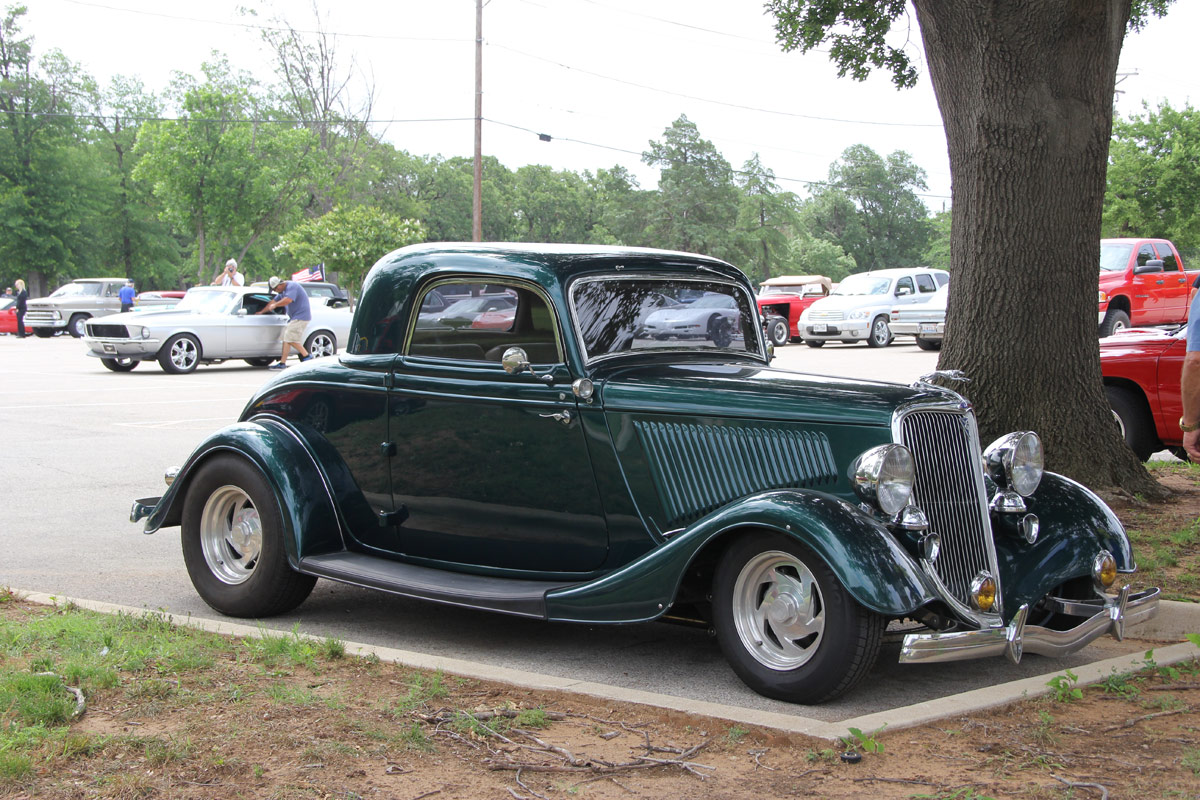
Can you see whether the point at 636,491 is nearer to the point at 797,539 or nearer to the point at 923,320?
the point at 797,539

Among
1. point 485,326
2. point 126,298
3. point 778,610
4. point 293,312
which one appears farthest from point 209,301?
point 778,610

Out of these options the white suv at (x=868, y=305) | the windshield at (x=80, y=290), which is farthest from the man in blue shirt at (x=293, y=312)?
the windshield at (x=80, y=290)

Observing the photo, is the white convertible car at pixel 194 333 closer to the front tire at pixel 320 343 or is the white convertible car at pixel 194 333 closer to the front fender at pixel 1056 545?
the front tire at pixel 320 343

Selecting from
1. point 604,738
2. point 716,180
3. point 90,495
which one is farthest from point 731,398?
point 716,180

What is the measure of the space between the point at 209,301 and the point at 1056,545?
18.0 meters

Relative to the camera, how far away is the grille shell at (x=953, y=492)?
4.30 m

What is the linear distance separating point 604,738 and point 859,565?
108 centimetres

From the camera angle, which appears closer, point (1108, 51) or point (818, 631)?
point (818, 631)

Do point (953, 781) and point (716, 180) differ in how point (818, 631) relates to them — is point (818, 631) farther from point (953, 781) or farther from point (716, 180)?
point (716, 180)

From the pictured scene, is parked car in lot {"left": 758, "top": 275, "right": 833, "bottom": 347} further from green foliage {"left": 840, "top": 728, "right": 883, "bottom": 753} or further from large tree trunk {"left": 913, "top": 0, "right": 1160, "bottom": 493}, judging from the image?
green foliage {"left": 840, "top": 728, "right": 883, "bottom": 753}

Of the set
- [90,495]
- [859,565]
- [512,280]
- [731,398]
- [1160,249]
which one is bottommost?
[90,495]

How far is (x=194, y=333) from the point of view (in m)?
19.6

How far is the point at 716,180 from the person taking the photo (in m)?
77.0

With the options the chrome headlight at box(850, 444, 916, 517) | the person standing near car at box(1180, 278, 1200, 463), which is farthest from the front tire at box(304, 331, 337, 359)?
the chrome headlight at box(850, 444, 916, 517)
